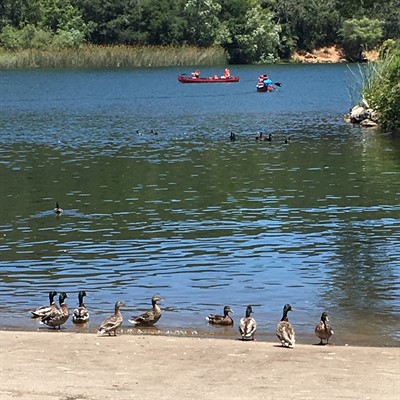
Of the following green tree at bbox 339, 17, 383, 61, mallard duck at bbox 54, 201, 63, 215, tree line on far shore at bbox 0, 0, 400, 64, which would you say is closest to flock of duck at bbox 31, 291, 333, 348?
mallard duck at bbox 54, 201, 63, 215

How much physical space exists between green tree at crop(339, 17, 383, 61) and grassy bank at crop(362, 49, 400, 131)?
61.6 meters

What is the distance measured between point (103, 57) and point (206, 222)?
87417 mm

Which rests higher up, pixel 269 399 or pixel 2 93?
pixel 269 399

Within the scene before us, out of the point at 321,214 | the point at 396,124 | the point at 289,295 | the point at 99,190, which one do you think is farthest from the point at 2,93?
the point at 289,295

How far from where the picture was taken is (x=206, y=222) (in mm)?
26250

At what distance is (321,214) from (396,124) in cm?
2118

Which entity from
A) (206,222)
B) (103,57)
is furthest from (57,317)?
(103,57)

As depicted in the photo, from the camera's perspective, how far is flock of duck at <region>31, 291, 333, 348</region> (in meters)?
15.7

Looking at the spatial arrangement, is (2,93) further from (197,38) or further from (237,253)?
(237,253)

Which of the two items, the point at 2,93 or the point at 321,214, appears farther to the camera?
the point at 2,93

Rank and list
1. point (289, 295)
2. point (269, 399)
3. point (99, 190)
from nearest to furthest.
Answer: point (269, 399), point (289, 295), point (99, 190)

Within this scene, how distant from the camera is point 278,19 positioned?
5079 inches

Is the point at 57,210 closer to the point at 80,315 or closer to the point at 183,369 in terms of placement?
the point at 80,315

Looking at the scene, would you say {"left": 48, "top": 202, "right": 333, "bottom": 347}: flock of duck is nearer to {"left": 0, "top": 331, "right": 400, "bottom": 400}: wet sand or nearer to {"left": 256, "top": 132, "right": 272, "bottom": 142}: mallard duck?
{"left": 0, "top": 331, "right": 400, "bottom": 400}: wet sand
